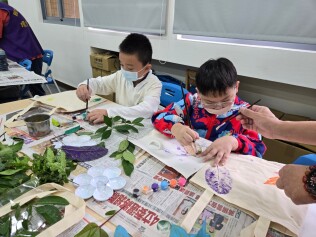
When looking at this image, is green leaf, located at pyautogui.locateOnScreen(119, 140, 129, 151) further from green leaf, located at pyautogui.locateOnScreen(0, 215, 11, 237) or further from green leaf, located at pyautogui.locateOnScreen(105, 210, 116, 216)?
green leaf, located at pyautogui.locateOnScreen(0, 215, 11, 237)

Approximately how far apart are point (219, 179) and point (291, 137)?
26 cm

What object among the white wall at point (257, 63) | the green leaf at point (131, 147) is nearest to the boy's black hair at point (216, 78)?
the green leaf at point (131, 147)

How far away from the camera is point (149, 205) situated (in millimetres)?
613

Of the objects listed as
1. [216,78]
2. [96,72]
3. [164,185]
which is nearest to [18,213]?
[164,185]

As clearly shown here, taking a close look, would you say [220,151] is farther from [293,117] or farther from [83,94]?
[293,117]

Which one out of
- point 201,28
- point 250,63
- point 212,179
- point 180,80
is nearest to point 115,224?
point 212,179

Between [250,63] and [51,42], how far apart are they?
141 inches

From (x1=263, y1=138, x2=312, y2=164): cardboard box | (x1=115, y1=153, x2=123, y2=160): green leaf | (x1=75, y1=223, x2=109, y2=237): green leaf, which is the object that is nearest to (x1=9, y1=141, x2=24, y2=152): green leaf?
(x1=115, y1=153, x2=123, y2=160): green leaf

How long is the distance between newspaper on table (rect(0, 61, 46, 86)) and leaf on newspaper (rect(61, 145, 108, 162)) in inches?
43.5

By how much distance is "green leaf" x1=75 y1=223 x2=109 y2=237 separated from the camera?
51 cm

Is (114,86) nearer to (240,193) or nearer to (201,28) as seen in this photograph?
(201,28)

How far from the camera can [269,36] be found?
1.63 metres

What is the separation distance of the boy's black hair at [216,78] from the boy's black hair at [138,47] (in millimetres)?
477

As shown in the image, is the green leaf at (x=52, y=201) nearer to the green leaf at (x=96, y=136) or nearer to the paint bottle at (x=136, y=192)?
the paint bottle at (x=136, y=192)
